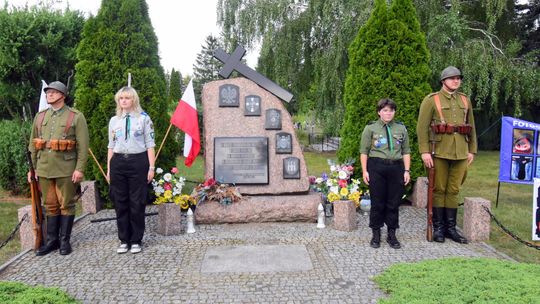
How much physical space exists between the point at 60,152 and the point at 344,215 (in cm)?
329

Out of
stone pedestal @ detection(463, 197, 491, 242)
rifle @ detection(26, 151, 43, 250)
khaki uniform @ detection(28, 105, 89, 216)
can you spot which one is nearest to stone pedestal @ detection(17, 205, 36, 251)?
rifle @ detection(26, 151, 43, 250)

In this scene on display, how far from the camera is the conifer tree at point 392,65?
6.51m

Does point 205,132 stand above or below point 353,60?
below

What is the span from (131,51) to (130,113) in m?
2.68

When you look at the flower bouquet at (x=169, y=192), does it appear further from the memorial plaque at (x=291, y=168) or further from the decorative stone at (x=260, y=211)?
the memorial plaque at (x=291, y=168)

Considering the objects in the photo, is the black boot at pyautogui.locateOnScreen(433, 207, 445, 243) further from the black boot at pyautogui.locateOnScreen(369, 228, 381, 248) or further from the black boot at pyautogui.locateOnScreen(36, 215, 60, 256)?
the black boot at pyautogui.locateOnScreen(36, 215, 60, 256)

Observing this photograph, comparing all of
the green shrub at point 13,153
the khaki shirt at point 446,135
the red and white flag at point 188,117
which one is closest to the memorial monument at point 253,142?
the red and white flag at point 188,117

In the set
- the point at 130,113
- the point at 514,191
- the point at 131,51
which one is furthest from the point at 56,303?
the point at 514,191

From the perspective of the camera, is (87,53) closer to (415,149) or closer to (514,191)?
(415,149)

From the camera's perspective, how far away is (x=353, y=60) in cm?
677

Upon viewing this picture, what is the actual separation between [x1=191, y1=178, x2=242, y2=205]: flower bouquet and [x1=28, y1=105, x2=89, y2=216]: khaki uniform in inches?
62.9

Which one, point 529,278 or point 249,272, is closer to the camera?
point 529,278

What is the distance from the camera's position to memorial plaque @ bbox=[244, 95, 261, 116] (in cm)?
597

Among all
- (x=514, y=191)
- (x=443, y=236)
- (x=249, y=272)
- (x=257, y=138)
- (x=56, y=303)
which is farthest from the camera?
(x=514, y=191)
